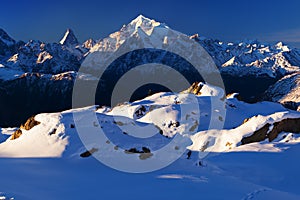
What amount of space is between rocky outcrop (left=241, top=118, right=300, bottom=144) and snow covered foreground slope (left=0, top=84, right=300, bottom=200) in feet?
2.29

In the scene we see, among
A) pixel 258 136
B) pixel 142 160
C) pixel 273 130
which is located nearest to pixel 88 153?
pixel 142 160

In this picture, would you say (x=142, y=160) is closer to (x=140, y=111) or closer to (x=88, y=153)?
(x=88, y=153)

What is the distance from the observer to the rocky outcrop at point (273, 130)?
132 ft

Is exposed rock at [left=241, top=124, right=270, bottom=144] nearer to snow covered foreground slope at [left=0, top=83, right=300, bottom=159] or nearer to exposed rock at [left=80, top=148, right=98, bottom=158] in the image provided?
snow covered foreground slope at [left=0, top=83, right=300, bottom=159]

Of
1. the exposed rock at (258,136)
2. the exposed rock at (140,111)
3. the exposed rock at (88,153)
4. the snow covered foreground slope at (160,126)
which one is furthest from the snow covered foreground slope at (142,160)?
the exposed rock at (140,111)

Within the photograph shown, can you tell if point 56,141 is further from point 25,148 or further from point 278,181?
point 278,181

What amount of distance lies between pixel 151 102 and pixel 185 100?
791cm

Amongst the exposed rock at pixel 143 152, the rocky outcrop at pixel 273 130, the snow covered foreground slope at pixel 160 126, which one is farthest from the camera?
the rocky outcrop at pixel 273 130

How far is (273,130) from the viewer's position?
40.5 meters

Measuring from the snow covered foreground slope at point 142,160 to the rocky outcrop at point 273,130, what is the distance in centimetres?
70

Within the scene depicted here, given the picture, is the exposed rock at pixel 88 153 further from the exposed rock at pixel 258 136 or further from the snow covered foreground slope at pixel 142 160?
the exposed rock at pixel 258 136

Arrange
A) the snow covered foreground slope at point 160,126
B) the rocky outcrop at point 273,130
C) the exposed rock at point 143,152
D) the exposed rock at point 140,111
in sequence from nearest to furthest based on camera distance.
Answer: the exposed rock at point 143,152 < the snow covered foreground slope at point 160,126 < the rocky outcrop at point 273,130 < the exposed rock at point 140,111

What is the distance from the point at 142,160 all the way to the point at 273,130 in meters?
21.4

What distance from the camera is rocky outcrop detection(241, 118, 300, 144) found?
4022 centimetres
